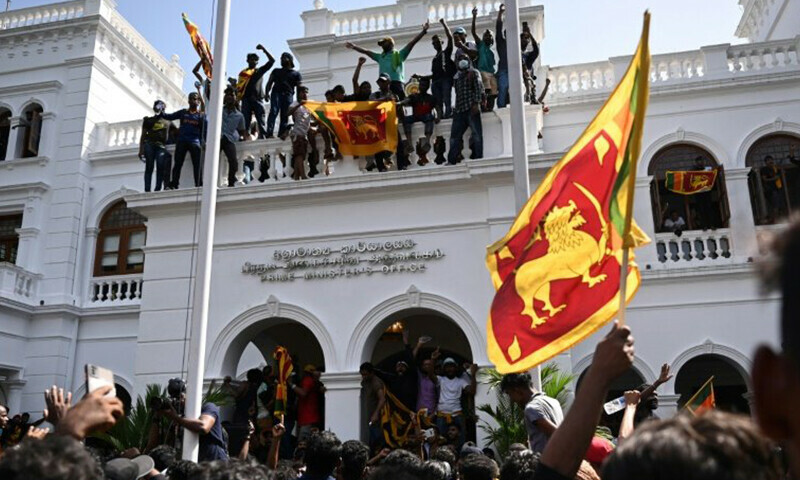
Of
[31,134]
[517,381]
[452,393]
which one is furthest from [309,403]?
[31,134]

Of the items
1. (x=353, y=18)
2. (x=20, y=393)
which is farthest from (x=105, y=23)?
(x=20, y=393)

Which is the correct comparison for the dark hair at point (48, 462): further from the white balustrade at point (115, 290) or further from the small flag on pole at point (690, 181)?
the white balustrade at point (115, 290)

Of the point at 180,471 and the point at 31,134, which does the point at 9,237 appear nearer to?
the point at 31,134

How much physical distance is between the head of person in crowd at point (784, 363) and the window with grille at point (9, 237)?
1915cm

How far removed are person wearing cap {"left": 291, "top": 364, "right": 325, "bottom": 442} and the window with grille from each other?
418 inches

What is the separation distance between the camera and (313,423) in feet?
34.9

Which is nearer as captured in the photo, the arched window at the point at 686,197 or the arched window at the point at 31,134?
the arched window at the point at 686,197

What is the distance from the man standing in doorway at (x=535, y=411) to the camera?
4.57 meters

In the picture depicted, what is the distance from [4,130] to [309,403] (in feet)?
43.5

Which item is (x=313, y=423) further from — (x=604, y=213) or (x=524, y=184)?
(x=604, y=213)

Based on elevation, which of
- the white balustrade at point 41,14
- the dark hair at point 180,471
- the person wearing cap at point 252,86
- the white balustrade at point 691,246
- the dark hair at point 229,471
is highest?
the white balustrade at point 41,14

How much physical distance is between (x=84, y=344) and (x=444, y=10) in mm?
11127

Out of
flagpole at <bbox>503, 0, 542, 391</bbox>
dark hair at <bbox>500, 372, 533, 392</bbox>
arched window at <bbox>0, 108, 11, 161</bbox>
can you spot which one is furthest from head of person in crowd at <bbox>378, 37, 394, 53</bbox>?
arched window at <bbox>0, 108, 11, 161</bbox>

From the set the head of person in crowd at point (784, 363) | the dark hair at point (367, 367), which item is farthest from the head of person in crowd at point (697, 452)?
the dark hair at point (367, 367)
